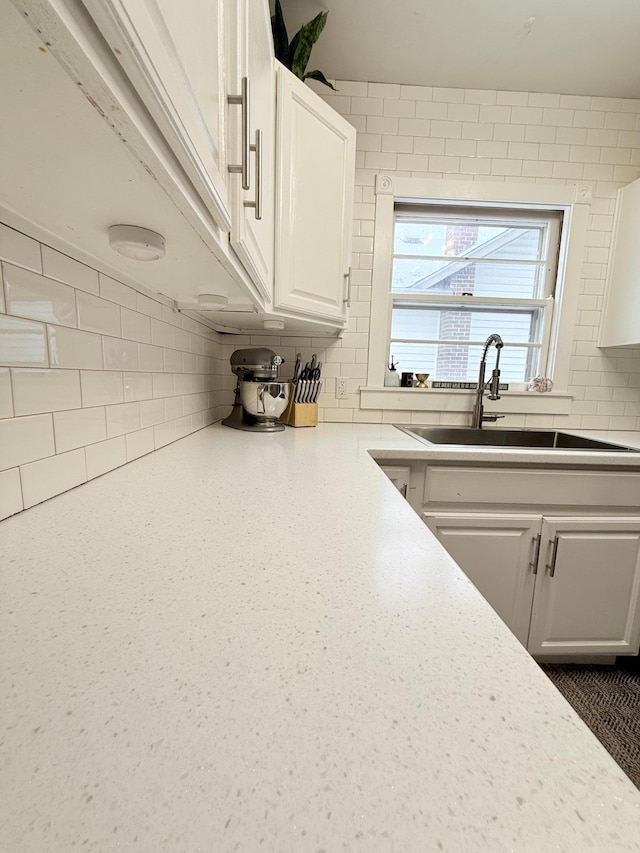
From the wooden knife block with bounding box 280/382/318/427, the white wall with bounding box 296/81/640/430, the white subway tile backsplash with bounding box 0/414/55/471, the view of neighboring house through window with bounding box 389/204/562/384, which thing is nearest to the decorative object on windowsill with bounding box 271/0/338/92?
the white wall with bounding box 296/81/640/430

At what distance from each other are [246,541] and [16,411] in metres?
0.41

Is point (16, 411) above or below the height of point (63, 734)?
above

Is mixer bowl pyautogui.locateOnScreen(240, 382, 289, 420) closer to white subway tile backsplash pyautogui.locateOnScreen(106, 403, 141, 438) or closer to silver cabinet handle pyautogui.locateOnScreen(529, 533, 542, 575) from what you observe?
white subway tile backsplash pyautogui.locateOnScreen(106, 403, 141, 438)

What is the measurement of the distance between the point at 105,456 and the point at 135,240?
46cm

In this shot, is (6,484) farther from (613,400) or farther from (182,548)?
(613,400)

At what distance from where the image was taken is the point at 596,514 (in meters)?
1.30

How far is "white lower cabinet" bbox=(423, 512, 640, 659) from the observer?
4.24 feet

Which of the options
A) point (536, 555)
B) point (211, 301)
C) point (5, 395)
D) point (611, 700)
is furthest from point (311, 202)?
point (611, 700)

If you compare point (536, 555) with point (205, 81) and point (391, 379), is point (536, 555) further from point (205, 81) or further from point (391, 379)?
point (205, 81)

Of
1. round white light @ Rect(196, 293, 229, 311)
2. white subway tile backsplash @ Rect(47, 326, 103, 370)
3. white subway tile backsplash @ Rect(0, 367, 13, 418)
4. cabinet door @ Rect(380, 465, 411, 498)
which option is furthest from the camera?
cabinet door @ Rect(380, 465, 411, 498)

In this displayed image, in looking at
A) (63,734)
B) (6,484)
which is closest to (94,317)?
(6,484)

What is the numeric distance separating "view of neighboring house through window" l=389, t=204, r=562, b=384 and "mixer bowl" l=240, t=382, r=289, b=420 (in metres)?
0.82

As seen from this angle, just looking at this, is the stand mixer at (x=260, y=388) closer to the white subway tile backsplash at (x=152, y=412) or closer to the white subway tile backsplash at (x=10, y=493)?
the white subway tile backsplash at (x=152, y=412)

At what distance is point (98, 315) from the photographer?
744 millimetres
